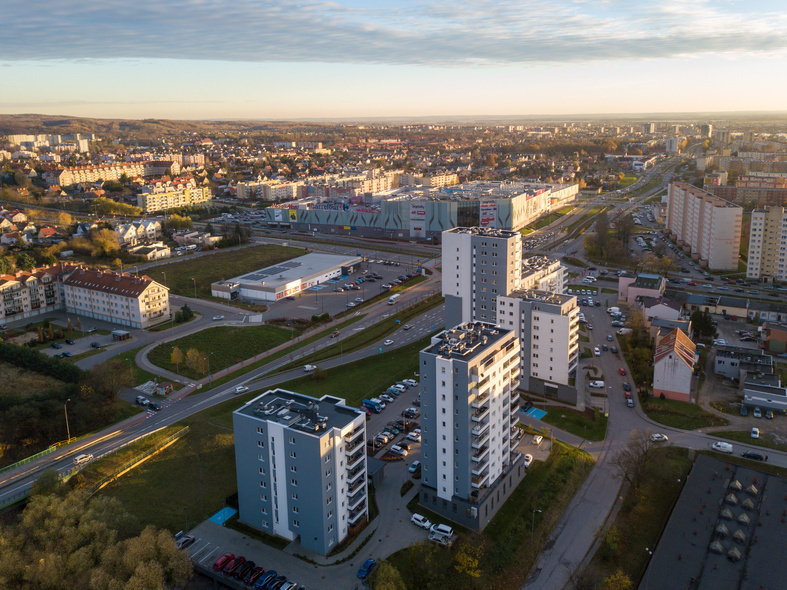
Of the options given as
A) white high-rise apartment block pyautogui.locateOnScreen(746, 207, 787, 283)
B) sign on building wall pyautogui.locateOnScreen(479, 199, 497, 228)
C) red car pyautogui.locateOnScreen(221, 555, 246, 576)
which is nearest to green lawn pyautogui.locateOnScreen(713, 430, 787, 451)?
red car pyautogui.locateOnScreen(221, 555, 246, 576)

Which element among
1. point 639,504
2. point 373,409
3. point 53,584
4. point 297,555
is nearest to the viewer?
point 53,584

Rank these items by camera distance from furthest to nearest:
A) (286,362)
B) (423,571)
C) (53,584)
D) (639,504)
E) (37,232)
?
(37,232), (286,362), (639,504), (423,571), (53,584)

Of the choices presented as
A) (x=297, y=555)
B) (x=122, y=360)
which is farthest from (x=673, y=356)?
(x=122, y=360)

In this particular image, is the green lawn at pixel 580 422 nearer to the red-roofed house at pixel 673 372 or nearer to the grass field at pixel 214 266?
the red-roofed house at pixel 673 372

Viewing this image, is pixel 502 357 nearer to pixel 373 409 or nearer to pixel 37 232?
pixel 373 409

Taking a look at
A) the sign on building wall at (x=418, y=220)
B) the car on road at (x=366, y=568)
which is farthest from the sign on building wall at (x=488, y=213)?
the car on road at (x=366, y=568)
